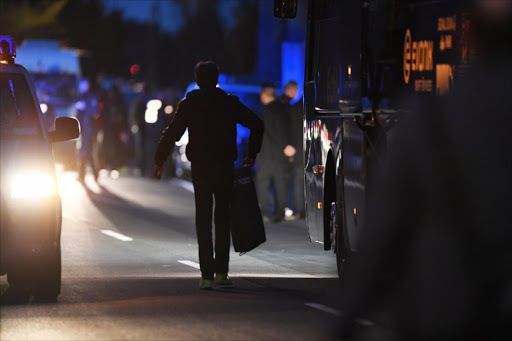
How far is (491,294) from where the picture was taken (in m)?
3.82

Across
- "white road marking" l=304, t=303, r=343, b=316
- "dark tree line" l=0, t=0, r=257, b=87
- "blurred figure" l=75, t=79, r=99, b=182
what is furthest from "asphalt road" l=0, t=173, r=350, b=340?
"dark tree line" l=0, t=0, r=257, b=87

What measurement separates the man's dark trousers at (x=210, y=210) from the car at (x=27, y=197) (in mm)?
1304

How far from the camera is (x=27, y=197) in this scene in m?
9.98

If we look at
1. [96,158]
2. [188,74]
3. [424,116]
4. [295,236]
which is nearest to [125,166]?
[96,158]

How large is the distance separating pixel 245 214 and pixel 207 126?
91cm

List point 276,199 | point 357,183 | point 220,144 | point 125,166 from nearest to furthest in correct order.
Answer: point 357,183
point 220,144
point 276,199
point 125,166

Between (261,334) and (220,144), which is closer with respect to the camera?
(261,334)

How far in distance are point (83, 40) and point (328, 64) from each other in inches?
2834

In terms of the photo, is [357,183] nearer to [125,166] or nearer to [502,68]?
[502,68]

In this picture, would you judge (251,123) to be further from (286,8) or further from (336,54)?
(286,8)

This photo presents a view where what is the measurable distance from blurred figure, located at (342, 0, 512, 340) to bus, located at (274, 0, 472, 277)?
364 cm

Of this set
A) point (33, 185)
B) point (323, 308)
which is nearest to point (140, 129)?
point (33, 185)

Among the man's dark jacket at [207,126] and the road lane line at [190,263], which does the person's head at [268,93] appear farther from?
the man's dark jacket at [207,126]

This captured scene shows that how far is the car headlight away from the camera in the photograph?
9.95 meters
